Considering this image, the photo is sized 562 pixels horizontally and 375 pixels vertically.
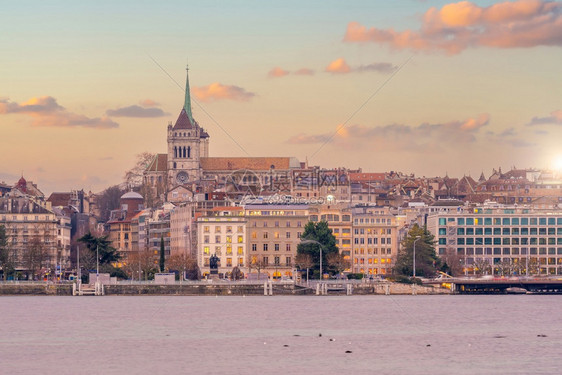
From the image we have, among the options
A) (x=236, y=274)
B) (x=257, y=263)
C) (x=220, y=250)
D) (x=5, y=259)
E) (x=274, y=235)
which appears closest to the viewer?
(x=5, y=259)

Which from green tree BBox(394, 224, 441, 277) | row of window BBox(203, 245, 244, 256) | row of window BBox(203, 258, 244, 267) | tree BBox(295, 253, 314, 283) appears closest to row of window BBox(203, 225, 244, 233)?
row of window BBox(203, 245, 244, 256)

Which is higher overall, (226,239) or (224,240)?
(226,239)

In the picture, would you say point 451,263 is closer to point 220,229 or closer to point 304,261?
point 304,261

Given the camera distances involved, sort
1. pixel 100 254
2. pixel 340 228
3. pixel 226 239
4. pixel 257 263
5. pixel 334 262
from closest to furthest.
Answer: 1. pixel 334 262
2. pixel 100 254
3. pixel 257 263
4. pixel 226 239
5. pixel 340 228

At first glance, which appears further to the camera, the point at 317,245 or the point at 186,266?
the point at 186,266

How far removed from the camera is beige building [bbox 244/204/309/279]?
19025 centimetres

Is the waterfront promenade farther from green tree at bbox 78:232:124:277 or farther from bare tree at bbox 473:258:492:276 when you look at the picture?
bare tree at bbox 473:258:492:276

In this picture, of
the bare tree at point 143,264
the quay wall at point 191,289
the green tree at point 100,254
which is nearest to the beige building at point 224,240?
the bare tree at point 143,264

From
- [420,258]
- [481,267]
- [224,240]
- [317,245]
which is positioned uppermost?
[224,240]

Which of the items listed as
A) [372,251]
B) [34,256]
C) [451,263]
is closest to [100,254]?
[34,256]
